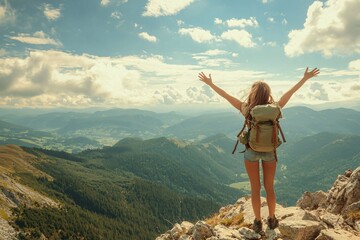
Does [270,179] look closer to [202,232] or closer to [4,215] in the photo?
[202,232]

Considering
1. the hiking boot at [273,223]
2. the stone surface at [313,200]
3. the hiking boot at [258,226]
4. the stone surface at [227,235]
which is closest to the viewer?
the stone surface at [227,235]

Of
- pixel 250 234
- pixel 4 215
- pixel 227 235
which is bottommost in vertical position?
pixel 4 215

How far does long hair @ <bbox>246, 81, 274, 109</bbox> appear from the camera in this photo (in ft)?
32.3

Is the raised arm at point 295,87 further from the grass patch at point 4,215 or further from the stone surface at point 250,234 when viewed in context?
the grass patch at point 4,215

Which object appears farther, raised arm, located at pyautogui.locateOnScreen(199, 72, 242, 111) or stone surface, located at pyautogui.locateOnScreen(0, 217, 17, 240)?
stone surface, located at pyautogui.locateOnScreen(0, 217, 17, 240)

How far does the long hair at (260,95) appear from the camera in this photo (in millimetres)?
9844

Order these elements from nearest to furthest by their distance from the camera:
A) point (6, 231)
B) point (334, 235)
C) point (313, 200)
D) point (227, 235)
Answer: point (334, 235) → point (227, 235) → point (313, 200) → point (6, 231)

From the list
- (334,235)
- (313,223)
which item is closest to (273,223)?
(313,223)

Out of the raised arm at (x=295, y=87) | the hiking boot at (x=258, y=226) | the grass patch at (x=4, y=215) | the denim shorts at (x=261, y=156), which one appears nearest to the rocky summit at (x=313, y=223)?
the hiking boot at (x=258, y=226)

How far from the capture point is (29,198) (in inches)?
7628

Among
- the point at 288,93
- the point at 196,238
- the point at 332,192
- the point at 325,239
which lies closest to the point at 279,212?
the point at 332,192

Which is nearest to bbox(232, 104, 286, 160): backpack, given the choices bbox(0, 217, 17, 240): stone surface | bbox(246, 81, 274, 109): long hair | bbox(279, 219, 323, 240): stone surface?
bbox(246, 81, 274, 109): long hair

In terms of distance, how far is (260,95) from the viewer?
985cm

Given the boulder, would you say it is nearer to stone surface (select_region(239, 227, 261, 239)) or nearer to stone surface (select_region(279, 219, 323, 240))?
stone surface (select_region(279, 219, 323, 240))
